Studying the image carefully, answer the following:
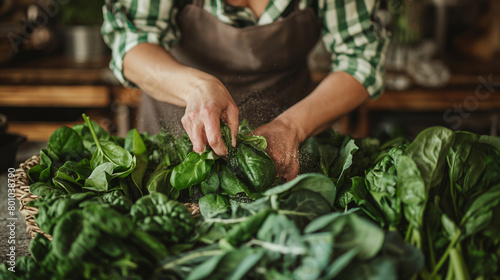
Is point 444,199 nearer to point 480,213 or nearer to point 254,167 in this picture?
point 480,213

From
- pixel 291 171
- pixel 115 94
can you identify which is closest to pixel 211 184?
pixel 291 171

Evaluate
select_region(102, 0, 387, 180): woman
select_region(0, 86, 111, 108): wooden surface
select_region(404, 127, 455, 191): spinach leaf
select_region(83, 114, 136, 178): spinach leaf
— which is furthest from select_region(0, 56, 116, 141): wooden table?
select_region(404, 127, 455, 191): spinach leaf

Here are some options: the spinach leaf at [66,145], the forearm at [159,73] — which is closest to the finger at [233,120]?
the forearm at [159,73]

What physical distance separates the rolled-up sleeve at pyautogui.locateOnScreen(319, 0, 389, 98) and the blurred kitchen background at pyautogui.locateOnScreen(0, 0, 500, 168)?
104 cm

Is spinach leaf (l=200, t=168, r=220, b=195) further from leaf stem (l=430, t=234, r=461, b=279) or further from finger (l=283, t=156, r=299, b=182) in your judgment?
leaf stem (l=430, t=234, r=461, b=279)

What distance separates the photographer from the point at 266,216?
2.01 feet

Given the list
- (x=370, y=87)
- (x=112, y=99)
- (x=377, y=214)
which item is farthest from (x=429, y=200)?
(x=112, y=99)

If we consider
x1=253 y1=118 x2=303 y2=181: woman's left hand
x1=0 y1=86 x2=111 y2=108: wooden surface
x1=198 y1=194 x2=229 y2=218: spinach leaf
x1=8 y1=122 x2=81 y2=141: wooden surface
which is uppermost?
x1=253 y1=118 x2=303 y2=181: woman's left hand

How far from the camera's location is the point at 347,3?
1.21 meters

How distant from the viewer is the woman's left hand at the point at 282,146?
0.83m

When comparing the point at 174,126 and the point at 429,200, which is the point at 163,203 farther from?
the point at 429,200

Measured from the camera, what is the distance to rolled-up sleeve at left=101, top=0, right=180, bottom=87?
3.78ft

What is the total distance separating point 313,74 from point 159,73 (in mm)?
1496

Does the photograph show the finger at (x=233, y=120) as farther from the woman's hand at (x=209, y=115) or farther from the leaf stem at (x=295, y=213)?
the leaf stem at (x=295, y=213)
